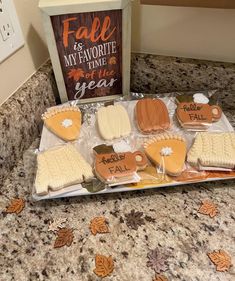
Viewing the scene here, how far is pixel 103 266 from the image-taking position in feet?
1.38

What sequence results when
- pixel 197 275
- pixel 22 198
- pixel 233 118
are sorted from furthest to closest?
pixel 233 118, pixel 22 198, pixel 197 275

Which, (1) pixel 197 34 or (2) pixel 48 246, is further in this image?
(1) pixel 197 34

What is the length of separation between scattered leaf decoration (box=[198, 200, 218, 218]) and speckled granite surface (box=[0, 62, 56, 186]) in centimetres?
36

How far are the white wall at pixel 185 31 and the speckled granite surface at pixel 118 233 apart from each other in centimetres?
28

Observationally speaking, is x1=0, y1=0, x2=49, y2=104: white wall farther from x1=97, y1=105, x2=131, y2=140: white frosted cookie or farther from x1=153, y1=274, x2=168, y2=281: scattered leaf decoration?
x1=153, y1=274, x2=168, y2=281: scattered leaf decoration

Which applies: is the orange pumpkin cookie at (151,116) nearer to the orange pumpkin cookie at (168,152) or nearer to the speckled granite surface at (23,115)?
the orange pumpkin cookie at (168,152)

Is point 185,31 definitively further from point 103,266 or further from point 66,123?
point 103,266

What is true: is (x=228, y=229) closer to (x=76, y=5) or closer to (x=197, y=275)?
(x=197, y=275)

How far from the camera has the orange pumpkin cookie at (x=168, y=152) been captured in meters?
0.49

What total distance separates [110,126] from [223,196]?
0.25 m

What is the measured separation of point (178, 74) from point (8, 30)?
0.36m

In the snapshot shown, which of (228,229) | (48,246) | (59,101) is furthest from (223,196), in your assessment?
(59,101)

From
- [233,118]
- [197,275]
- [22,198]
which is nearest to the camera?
[197,275]

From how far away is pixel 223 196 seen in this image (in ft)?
A: 1.63
